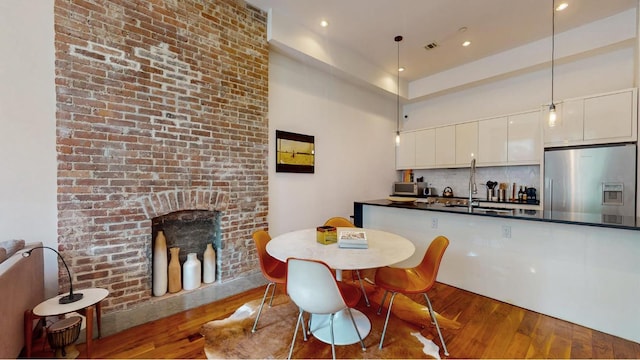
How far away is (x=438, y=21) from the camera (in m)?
3.32

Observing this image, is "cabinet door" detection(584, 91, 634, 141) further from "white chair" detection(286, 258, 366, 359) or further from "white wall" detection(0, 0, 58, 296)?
"white wall" detection(0, 0, 58, 296)

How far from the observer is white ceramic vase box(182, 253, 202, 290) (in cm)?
267

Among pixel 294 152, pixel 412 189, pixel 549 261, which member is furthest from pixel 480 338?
pixel 412 189

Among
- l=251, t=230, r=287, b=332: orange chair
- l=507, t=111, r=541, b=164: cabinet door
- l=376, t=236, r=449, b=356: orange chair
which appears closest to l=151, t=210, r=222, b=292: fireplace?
l=251, t=230, r=287, b=332: orange chair

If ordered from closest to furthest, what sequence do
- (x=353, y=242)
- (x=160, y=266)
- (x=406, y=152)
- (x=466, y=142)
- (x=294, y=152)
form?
(x=353, y=242) < (x=160, y=266) < (x=294, y=152) < (x=466, y=142) < (x=406, y=152)

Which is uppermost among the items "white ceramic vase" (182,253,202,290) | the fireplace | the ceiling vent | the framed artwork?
the ceiling vent

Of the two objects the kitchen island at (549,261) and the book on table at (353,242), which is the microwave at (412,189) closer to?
the kitchen island at (549,261)

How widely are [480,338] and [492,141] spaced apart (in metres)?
3.38

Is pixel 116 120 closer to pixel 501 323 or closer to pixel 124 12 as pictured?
pixel 124 12

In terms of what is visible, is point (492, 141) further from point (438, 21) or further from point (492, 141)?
point (438, 21)

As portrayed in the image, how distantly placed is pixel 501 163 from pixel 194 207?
4.67m

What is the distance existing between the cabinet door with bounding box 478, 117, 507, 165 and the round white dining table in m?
3.03

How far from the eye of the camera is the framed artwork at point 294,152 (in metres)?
3.51

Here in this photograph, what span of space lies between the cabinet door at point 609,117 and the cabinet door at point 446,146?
1.74 m
